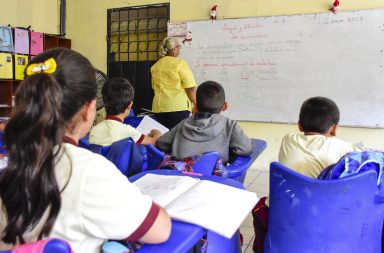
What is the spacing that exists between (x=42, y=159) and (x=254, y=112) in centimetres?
350

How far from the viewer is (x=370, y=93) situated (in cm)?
354

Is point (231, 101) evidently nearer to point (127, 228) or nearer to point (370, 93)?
point (370, 93)

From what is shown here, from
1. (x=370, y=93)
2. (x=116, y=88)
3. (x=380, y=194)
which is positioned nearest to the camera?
(x=380, y=194)

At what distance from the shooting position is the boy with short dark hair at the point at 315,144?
4.84 ft

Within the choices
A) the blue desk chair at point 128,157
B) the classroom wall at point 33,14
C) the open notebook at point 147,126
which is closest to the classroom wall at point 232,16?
the classroom wall at point 33,14

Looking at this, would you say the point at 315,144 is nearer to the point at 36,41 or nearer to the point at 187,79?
the point at 187,79

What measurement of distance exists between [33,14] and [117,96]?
133 inches

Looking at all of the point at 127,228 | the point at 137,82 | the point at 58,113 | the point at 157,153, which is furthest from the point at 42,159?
the point at 137,82

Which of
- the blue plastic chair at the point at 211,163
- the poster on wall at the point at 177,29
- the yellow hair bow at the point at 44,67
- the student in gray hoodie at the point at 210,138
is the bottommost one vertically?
the blue plastic chair at the point at 211,163

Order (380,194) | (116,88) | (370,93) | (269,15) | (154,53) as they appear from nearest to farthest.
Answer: (380,194)
(116,88)
(370,93)
(269,15)
(154,53)

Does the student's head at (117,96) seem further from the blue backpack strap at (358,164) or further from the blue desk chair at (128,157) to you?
the blue backpack strap at (358,164)

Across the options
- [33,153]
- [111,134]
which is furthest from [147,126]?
[33,153]

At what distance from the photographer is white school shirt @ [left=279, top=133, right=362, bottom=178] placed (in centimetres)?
147

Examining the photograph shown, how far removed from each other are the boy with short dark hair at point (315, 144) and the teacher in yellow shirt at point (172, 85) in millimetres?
1699
